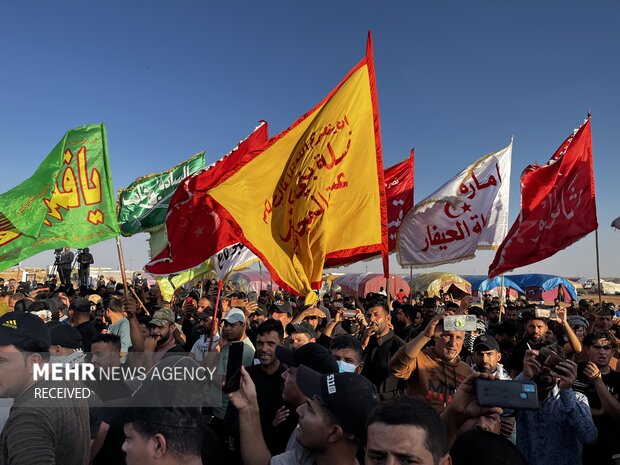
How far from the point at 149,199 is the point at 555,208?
30.4ft

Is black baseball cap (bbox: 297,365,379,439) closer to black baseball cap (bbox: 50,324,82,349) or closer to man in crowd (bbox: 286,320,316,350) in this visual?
man in crowd (bbox: 286,320,316,350)

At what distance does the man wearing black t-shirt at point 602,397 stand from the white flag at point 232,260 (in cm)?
558

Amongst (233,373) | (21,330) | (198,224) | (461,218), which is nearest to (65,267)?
(198,224)

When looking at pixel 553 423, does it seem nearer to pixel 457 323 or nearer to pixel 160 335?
pixel 457 323

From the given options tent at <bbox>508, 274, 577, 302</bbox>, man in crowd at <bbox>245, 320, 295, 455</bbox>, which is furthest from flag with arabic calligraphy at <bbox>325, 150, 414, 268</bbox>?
tent at <bbox>508, 274, 577, 302</bbox>

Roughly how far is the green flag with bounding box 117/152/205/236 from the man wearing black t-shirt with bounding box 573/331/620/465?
9.57 m

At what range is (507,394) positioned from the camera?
1.84 metres

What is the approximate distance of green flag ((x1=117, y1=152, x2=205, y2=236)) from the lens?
11.6m

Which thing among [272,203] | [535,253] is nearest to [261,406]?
[272,203]

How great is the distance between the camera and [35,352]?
8.54 ft

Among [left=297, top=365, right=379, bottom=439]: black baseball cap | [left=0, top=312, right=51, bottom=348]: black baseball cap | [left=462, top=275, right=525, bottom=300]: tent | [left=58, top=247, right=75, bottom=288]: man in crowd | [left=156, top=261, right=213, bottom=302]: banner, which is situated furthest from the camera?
[left=462, top=275, right=525, bottom=300]: tent

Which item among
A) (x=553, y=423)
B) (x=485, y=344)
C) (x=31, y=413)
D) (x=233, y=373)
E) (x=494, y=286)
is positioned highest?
(x=233, y=373)

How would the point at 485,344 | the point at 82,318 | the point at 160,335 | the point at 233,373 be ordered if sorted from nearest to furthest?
the point at 233,373, the point at 485,344, the point at 160,335, the point at 82,318

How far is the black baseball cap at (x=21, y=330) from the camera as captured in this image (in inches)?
101
